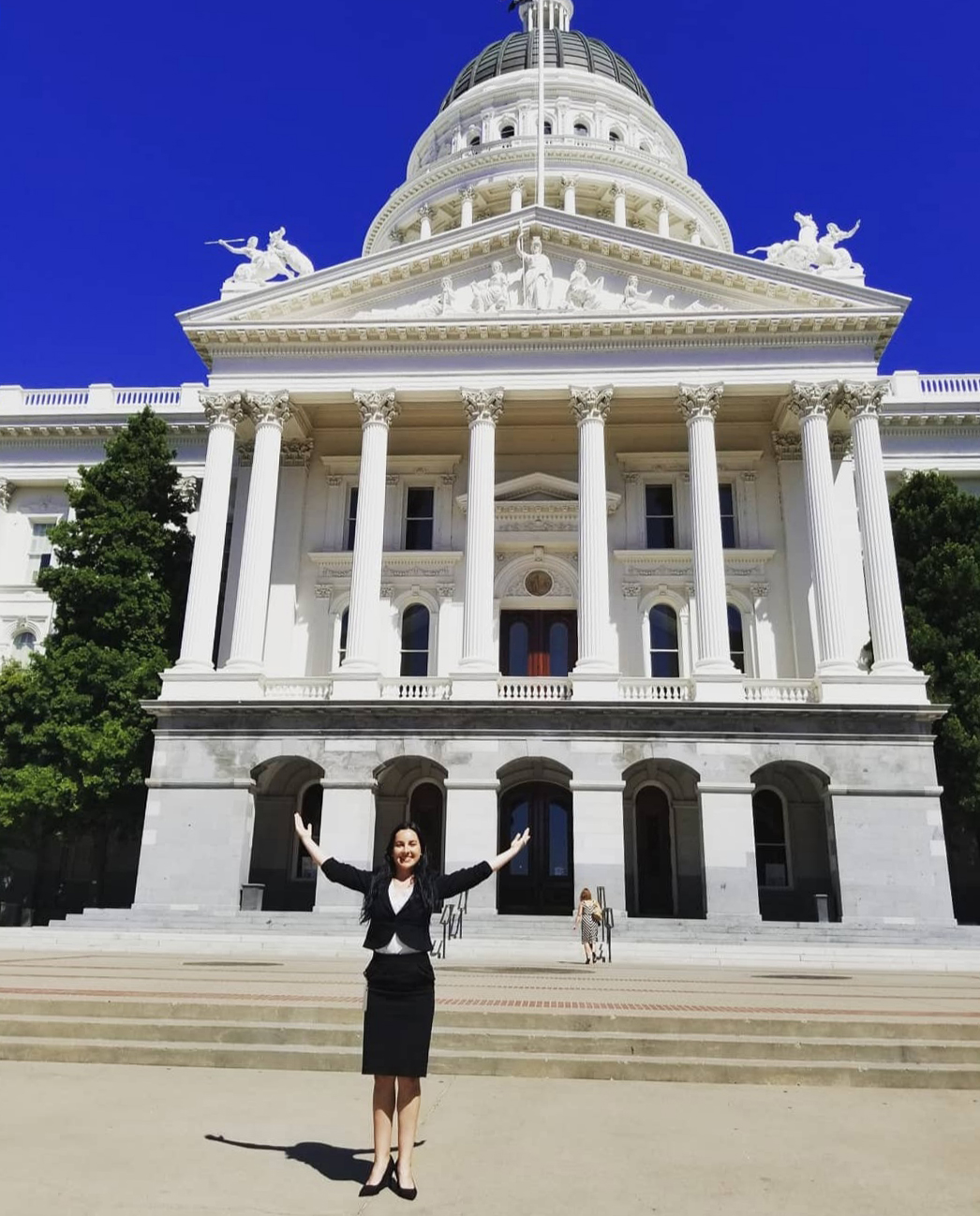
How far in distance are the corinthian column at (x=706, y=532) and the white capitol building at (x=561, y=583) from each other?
0.34 ft

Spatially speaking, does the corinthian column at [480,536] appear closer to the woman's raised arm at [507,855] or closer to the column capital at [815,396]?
the column capital at [815,396]

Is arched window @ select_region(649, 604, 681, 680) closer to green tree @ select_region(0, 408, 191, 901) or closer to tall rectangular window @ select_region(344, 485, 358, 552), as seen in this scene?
tall rectangular window @ select_region(344, 485, 358, 552)

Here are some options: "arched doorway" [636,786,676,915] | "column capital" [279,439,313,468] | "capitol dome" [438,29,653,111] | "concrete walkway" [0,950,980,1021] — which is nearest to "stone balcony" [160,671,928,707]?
"arched doorway" [636,786,676,915]

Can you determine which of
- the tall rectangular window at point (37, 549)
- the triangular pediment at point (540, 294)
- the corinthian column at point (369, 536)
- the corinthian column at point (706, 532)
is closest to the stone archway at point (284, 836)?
the corinthian column at point (369, 536)

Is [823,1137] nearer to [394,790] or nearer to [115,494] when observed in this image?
[394,790]

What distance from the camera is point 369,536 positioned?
3005cm

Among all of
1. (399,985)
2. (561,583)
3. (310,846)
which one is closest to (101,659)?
(561,583)

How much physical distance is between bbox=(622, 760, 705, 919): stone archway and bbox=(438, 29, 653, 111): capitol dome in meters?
49.5

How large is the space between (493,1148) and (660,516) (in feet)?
98.0

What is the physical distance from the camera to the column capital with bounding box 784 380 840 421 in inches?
1190

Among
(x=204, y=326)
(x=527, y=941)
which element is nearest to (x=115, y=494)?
(x=204, y=326)

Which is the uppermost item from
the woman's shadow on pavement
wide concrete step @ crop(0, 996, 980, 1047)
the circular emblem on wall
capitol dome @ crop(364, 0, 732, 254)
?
capitol dome @ crop(364, 0, 732, 254)

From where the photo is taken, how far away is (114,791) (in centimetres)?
2894

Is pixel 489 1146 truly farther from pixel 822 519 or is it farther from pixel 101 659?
→ pixel 101 659
